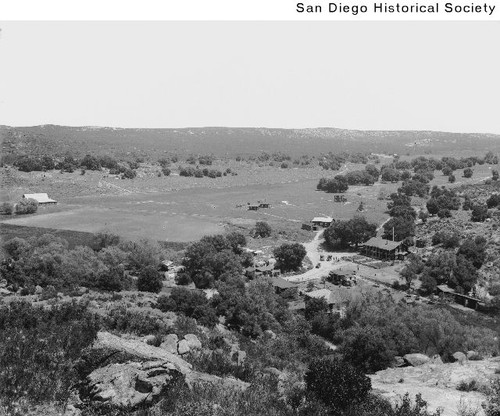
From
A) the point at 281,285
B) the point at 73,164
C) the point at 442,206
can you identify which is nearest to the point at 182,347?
the point at 281,285

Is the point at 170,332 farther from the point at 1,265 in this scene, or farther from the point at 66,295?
the point at 1,265

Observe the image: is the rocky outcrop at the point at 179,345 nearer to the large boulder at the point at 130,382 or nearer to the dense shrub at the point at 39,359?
the dense shrub at the point at 39,359

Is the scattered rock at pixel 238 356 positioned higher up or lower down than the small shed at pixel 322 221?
higher up

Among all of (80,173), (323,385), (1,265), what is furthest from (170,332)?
(80,173)

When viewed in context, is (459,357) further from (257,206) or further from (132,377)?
(257,206)

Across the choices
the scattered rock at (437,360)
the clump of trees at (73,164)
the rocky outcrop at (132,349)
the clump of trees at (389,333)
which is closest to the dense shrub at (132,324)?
the rocky outcrop at (132,349)
